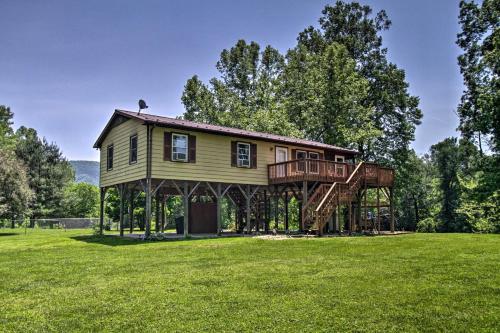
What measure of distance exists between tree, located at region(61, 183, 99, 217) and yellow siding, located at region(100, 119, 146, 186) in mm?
26504

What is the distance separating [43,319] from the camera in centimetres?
501

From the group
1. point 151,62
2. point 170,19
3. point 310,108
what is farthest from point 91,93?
point 310,108

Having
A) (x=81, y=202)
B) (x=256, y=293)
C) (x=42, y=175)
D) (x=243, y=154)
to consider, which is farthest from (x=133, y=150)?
(x=81, y=202)

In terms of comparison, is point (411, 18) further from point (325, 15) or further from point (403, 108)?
point (325, 15)

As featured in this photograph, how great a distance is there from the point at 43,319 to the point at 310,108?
28846mm

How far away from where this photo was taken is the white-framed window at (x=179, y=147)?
17.2m

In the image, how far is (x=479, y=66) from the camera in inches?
990

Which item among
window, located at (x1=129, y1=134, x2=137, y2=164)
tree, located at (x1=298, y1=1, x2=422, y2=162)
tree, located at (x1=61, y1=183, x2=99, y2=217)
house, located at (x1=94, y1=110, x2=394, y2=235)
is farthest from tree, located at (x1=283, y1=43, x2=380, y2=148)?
tree, located at (x1=61, y1=183, x2=99, y2=217)

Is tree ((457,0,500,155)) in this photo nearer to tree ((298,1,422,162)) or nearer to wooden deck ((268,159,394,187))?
tree ((298,1,422,162))

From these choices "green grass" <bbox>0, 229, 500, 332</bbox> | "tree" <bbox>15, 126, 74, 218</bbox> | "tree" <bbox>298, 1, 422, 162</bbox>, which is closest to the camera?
"green grass" <bbox>0, 229, 500, 332</bbox>

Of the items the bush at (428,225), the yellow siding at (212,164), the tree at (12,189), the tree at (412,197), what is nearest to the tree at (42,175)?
the tree at (12,189)

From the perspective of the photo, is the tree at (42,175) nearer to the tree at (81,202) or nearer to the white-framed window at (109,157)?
the tree at (81,202)

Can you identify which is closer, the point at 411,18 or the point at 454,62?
the point at 411,18

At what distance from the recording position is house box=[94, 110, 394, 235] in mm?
16938
